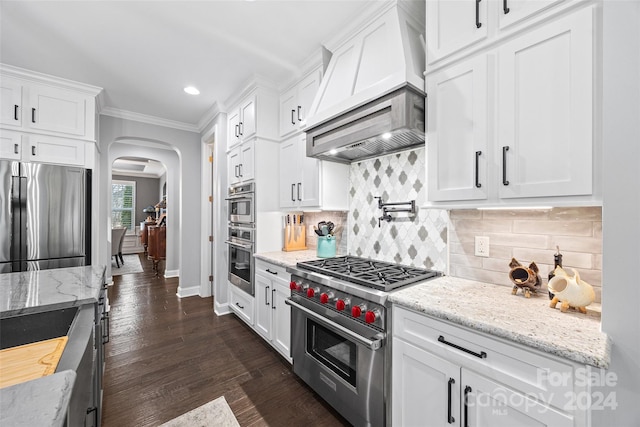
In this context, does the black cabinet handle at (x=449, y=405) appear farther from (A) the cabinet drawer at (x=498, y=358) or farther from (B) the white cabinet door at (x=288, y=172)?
(B) the white cabinet door at (x=288, y=172)

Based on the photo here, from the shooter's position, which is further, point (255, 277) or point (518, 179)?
point (255, 277)

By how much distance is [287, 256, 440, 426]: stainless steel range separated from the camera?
150cm

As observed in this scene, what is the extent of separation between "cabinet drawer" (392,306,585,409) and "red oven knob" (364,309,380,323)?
15cm

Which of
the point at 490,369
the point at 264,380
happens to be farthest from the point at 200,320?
the point at 490,369

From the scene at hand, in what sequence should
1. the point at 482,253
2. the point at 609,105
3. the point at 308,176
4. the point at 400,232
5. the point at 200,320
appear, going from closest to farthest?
the point at 609,105 < the point at 482,253 < the point at 400,232 < the point at 308,176 < the point at 200,320

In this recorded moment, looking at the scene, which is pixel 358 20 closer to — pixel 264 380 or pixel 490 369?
pixel 490 369

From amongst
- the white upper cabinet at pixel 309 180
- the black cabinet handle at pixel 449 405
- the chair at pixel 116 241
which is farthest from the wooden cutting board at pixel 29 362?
the chair at pixel 116 241

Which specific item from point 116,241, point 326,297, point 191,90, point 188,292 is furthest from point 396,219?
point 116,241

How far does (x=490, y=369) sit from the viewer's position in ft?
3.58

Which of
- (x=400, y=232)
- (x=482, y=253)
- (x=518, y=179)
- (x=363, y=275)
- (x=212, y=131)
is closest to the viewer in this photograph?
(x=518, y=179)

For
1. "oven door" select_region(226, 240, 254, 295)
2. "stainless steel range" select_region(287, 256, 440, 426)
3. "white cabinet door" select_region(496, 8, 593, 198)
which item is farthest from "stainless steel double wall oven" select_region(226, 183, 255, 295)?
"white cabinet door" select_region(496, 8, 593, 198)

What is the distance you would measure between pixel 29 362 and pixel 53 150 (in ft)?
10.5

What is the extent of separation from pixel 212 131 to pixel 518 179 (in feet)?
12.9

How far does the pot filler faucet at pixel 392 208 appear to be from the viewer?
2.06m
